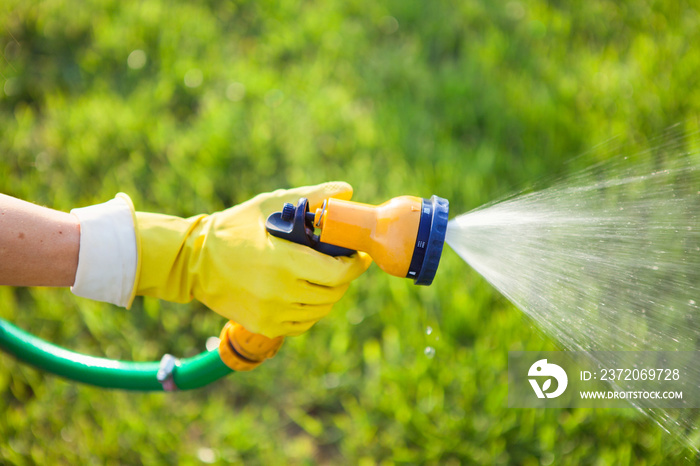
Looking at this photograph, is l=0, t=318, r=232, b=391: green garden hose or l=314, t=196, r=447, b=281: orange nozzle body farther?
l=0, t=318, r=232, b=391: green garden hose

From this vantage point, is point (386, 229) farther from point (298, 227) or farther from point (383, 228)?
point (298, 227)

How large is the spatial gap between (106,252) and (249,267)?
35 cm

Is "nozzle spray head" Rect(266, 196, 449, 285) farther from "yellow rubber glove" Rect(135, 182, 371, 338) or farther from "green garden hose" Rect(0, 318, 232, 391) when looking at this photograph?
"green garden hose" Rect(0, 318, 232, 391)

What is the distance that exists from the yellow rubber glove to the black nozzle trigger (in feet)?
0.07

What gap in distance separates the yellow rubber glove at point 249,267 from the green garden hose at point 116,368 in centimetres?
19

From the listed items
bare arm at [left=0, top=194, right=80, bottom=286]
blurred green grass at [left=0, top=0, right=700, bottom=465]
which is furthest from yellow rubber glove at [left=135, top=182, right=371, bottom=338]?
blurred green grass at [left=0, top=0, right=700, bottom=465]

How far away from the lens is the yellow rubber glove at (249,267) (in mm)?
1304

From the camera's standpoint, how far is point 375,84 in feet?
10.4

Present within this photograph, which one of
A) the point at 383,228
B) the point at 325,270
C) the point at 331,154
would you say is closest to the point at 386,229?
the point at 383,228

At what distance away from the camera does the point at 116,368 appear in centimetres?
151

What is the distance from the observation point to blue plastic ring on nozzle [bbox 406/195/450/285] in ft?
4.02

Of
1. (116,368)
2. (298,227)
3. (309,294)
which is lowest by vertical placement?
(116,368)

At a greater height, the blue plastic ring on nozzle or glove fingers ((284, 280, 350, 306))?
the blue plastic ring on nozzle

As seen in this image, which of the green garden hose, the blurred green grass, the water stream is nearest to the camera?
the green garden hose
